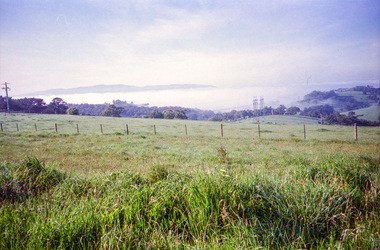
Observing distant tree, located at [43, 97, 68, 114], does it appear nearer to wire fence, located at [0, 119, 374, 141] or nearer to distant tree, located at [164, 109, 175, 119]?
distant tree, located at [164, 109, 175, 119]

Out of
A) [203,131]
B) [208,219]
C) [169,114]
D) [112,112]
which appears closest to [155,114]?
[169,114]

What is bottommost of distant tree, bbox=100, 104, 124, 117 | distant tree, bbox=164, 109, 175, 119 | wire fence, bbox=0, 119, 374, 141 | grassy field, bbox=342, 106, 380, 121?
grassy field, bbox=342, 106, 380, 121

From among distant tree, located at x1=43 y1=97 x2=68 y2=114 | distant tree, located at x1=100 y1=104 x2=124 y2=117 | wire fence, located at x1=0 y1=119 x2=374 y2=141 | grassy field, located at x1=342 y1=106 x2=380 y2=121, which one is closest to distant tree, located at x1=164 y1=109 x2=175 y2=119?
distant tree, located at x1=100 y1=104 x2=124 y2=117

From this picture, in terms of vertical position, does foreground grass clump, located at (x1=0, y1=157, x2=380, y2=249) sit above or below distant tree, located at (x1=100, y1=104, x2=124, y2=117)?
below

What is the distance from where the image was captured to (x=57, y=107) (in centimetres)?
11275

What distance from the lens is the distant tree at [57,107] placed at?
354ft

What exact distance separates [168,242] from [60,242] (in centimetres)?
153

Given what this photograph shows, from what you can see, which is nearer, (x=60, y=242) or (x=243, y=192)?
(x=60, y=242)

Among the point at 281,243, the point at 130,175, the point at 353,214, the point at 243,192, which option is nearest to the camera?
the point at 281,243

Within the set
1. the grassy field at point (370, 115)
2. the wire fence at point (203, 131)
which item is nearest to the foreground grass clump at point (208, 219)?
the wire fence at point (203, 131)

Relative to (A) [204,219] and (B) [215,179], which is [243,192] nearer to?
(B) [215,179]

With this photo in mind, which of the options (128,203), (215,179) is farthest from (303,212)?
(128,203)

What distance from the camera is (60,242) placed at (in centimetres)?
283

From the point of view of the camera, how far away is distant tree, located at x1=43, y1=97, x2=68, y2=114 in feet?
354
